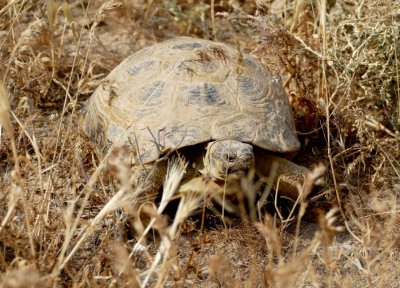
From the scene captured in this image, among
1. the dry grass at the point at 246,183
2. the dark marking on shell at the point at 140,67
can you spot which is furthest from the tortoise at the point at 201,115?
the dry grass at the point at 246,183

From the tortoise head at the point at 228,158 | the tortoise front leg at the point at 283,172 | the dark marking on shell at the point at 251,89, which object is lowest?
the tortoise front leg at the point at 283,172

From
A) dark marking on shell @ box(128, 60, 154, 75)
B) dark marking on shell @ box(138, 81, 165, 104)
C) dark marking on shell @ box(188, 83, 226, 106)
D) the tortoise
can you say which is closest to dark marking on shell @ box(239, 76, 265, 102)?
the tortoise

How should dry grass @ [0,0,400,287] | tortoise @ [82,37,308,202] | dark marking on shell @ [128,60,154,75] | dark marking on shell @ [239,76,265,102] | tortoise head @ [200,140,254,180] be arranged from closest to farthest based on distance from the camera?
dry grass @ [0,0,400,287] < tortoise head @ [200,140,254,180] < tortoise @ [82,37,308,202] < dark marking on shell @ [239,76,265,102] < dark marking on shell @ [128,60,154,75]

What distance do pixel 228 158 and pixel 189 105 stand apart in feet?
1.50

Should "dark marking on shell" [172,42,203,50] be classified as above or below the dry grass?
above

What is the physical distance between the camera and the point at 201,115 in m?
3.65

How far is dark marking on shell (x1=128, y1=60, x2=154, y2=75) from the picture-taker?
13.3ft

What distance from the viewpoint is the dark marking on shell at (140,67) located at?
4051 millimetres

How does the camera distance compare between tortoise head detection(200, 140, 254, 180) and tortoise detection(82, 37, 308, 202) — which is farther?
tortoise detection(82, 37, 308, 202)

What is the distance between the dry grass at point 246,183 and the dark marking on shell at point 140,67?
303 millimetres

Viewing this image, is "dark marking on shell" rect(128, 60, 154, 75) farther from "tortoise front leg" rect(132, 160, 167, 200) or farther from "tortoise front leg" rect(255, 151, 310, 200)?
"tortoise front leg" rect(255, 151, 310, 200)

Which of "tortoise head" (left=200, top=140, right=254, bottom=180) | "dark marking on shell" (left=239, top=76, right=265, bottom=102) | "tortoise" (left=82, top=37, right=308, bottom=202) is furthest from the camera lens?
"dark marking on shell" (left=239, top=76, right=265, bottom=102)

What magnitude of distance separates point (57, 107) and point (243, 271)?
214 cm

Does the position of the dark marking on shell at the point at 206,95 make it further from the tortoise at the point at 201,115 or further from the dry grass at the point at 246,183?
the dry grass at the point at 246,183
